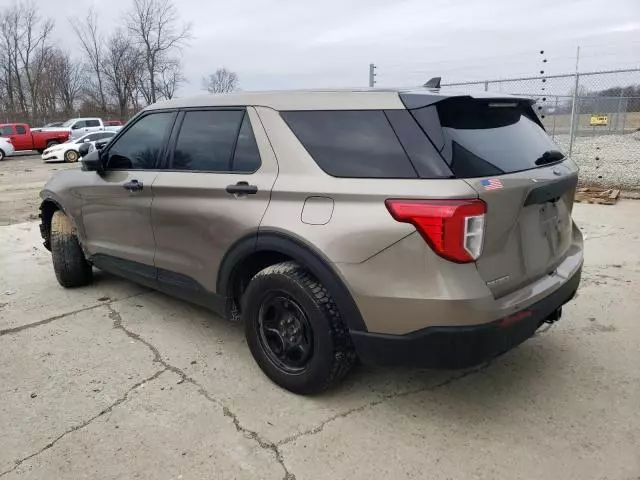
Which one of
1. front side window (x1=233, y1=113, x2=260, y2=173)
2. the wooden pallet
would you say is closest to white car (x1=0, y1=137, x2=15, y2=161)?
the wooden pallet

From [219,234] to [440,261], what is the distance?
56.3 inches

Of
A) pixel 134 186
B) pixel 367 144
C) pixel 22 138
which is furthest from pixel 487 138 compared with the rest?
pixel 22 138

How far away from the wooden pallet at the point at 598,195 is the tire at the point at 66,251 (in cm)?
766

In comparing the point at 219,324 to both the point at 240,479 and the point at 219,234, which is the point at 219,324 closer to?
the point at 219,234

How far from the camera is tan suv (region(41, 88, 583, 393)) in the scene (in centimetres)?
227

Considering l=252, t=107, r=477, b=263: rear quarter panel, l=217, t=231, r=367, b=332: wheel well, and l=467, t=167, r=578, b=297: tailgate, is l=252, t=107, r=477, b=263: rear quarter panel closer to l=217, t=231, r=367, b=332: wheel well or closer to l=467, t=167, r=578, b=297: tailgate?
l=217, t=231, r=367, b=332: wheel well

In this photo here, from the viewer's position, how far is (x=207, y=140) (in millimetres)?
3326

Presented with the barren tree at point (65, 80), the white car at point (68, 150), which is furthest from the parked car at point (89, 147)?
the barren tree at point (65, 80)

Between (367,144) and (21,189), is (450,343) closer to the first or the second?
(367,144)

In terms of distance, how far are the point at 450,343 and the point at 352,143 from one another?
1094 millimetres

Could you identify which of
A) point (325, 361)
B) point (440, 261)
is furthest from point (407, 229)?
point (325, 361)

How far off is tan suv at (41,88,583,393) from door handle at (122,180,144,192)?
275mm

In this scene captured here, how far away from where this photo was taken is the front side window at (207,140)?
316cm

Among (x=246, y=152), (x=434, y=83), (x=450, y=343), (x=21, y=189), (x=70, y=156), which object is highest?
(x=434, y=83)
